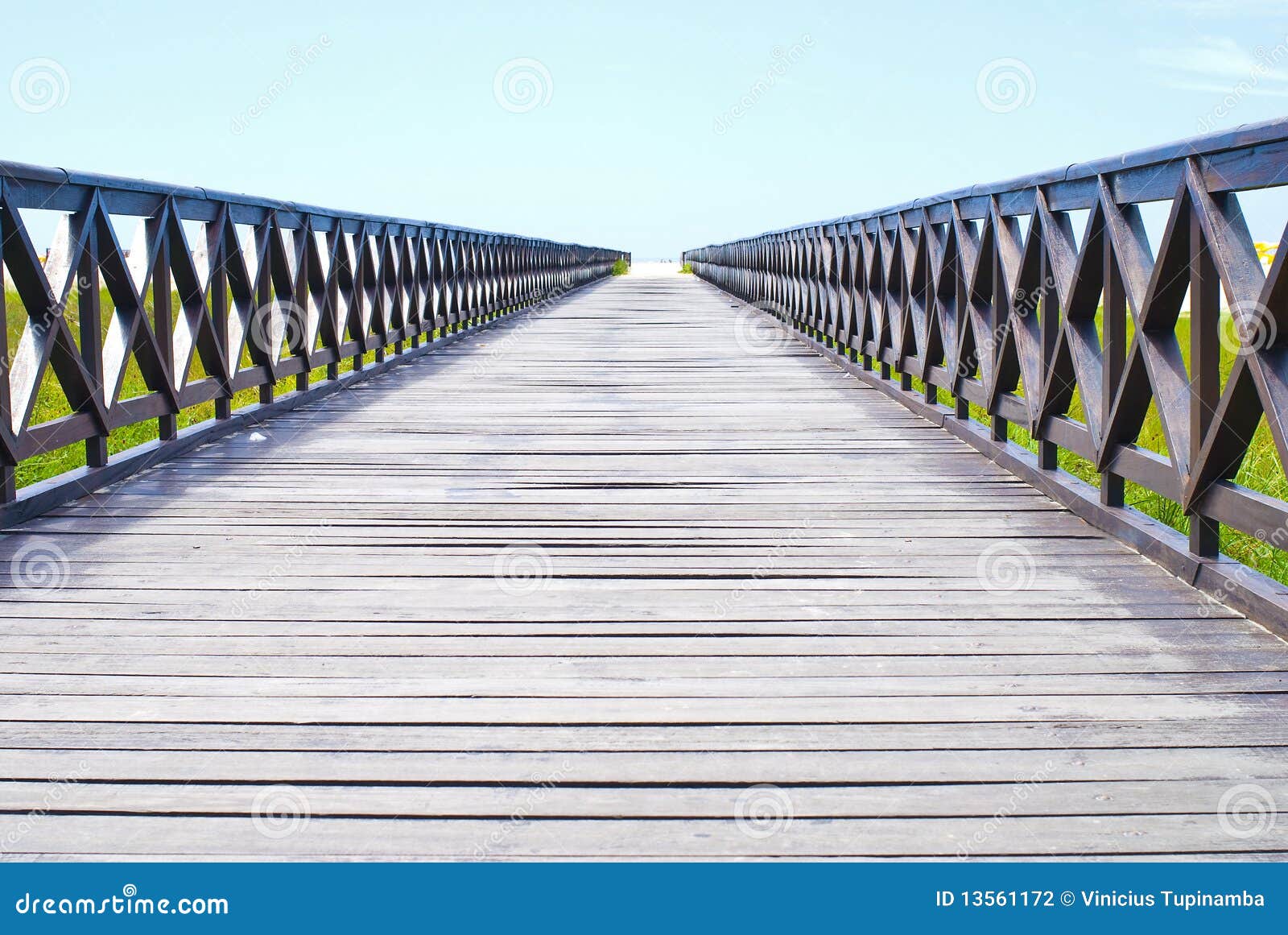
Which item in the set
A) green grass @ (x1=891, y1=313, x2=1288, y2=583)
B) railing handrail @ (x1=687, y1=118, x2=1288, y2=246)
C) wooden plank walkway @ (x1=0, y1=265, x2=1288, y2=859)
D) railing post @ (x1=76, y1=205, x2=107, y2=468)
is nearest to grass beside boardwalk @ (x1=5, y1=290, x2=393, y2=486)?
railing post @ (x1=76, y1=205, x2=107, y2=468)

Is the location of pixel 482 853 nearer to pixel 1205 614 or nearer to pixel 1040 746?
pixel 1040 746

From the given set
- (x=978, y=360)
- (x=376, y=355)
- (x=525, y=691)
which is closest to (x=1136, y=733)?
(x=525, y=691)

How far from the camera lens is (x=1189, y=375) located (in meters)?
3.26

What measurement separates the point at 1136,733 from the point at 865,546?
1.43 meters

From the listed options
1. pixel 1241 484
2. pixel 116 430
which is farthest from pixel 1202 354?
pixel 116 430

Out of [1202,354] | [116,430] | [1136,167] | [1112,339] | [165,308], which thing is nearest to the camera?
[1202,354]

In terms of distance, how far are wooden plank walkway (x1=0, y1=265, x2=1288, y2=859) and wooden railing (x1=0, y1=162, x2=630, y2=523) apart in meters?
0.38

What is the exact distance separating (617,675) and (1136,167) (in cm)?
219

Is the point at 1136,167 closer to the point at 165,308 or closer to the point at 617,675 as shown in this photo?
the point at 617,675

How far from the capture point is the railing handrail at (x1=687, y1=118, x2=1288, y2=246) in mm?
2795

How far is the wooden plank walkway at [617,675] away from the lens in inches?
78.7

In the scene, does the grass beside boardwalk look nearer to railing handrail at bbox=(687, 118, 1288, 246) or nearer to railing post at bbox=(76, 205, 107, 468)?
railing post at bbox=(76, 205, 107, 468)

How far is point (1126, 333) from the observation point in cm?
403

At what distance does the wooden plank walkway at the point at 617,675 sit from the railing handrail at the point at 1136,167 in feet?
3.63
